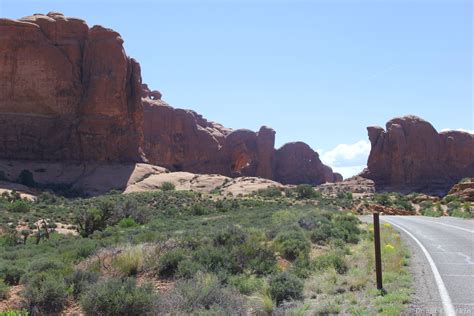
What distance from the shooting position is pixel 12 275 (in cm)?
1381

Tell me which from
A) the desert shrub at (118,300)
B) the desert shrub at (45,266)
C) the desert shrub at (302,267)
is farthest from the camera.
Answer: the desert shrub at (45,266)

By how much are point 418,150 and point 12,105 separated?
206 ft

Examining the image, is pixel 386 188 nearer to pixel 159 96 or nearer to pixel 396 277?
pixel 159 96

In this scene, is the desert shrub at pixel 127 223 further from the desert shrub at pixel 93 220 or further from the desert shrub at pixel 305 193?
the desert shrub at pixel 305 193

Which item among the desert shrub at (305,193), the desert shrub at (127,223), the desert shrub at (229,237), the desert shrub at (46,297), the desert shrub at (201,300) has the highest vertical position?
the desert shrub at (305,193)

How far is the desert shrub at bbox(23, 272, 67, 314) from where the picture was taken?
427 inches

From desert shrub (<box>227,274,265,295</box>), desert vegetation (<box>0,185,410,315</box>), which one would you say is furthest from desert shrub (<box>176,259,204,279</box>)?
desert shrub (<box>227,274,265,295</box>)

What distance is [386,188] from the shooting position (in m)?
81.4

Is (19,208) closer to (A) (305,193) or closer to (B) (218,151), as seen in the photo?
(A) (305,193)

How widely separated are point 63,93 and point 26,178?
14.2 m

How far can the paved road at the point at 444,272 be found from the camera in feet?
26.9

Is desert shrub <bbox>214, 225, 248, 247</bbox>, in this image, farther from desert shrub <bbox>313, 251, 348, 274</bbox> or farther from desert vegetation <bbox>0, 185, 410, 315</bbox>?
desert shrub <bbox>313, 251, 348, 274</bbox>

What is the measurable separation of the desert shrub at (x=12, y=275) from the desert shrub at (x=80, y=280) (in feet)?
8.03

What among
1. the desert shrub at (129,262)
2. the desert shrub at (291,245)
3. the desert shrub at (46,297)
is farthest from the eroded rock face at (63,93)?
the desert shrub at (46,297)
